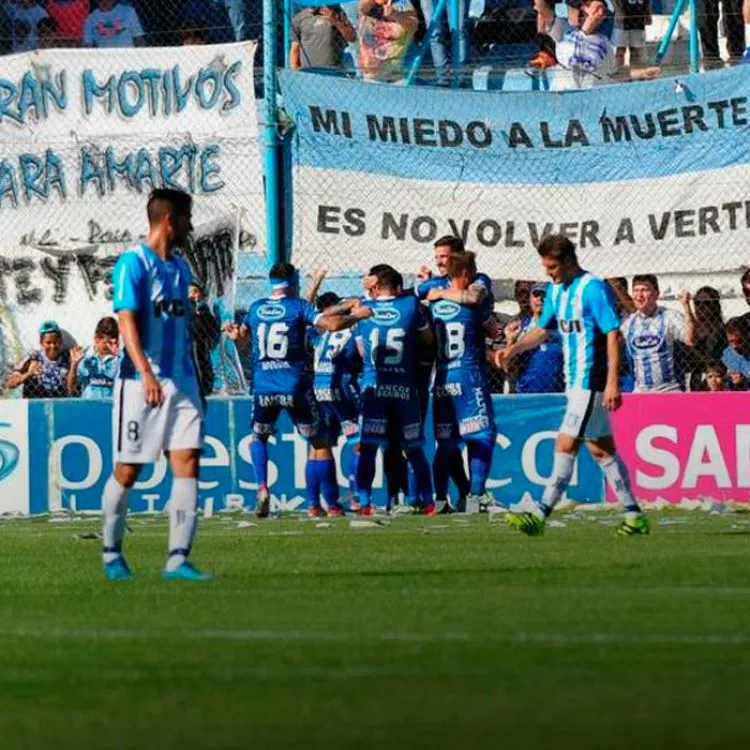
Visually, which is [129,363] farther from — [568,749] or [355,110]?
[355,110]

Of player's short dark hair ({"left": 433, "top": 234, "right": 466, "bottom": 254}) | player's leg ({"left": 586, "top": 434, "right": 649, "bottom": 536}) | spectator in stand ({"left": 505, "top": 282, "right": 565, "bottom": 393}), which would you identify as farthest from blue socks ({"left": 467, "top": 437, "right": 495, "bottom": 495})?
player's leg ({"left": 586, "top": 434, "right": 649, "bottom": 536})

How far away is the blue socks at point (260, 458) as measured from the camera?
2092cm

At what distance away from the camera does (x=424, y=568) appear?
13.1m

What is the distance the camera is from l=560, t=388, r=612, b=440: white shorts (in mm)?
16203

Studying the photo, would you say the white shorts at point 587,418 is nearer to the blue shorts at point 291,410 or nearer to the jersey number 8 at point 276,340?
the blue shorts at point 291,410

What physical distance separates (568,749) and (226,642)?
3120 millimetres

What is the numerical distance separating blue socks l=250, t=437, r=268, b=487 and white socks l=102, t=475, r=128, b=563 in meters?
8.38

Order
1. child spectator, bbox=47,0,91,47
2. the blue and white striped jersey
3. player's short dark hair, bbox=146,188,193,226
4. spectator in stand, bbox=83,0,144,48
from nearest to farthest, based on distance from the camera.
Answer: player's short dark hair, bbox=146,188,193,226 < the blue and white striped jersey < spectator in stand, bbox=83,0,144,48 < child spectator, bbox=47,0,91,47

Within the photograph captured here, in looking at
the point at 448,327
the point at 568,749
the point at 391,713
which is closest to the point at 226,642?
the point at 391,713

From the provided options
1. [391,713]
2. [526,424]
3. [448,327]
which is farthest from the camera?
[526,424]

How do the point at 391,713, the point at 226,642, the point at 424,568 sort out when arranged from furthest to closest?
the point at 424,568 → the point at 226,642 → the point at 391,713

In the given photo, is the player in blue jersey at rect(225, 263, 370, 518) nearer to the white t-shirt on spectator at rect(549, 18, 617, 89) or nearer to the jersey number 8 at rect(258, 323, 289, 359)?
the jersey number 8 at rect(258, 323, 289, 359)

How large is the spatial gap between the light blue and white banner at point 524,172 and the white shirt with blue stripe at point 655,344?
2.11ft

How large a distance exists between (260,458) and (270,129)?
134 inches
